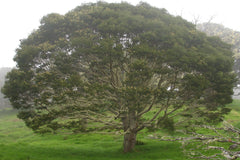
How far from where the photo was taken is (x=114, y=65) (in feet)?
47.7

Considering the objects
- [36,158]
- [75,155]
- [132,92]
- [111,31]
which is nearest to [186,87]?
[132,92]

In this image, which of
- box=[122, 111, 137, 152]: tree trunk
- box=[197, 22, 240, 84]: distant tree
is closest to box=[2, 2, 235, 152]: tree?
box=[122, 111, 137, 152]: tree trunk

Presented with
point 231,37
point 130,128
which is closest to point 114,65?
point 130,128

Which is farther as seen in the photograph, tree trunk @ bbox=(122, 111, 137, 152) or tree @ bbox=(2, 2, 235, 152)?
tree trunk @ bbox=(122, 111, 137, 152)

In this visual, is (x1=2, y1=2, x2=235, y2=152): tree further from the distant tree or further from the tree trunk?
the distant tree

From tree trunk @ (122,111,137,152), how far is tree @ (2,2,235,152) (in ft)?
0.28

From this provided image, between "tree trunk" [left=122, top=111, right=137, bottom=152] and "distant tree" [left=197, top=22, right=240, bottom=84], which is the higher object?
"distant tree" [left=197, top=22, right=240, bottom=84]

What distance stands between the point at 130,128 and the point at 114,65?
5.33m

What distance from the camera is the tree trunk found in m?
16.6

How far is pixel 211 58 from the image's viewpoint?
13.6m

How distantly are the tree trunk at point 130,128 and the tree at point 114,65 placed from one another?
0.28 feet

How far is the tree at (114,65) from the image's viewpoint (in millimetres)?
13430

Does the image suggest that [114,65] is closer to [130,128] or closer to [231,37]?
[130,128]

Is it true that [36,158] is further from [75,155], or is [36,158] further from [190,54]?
[190,54]
